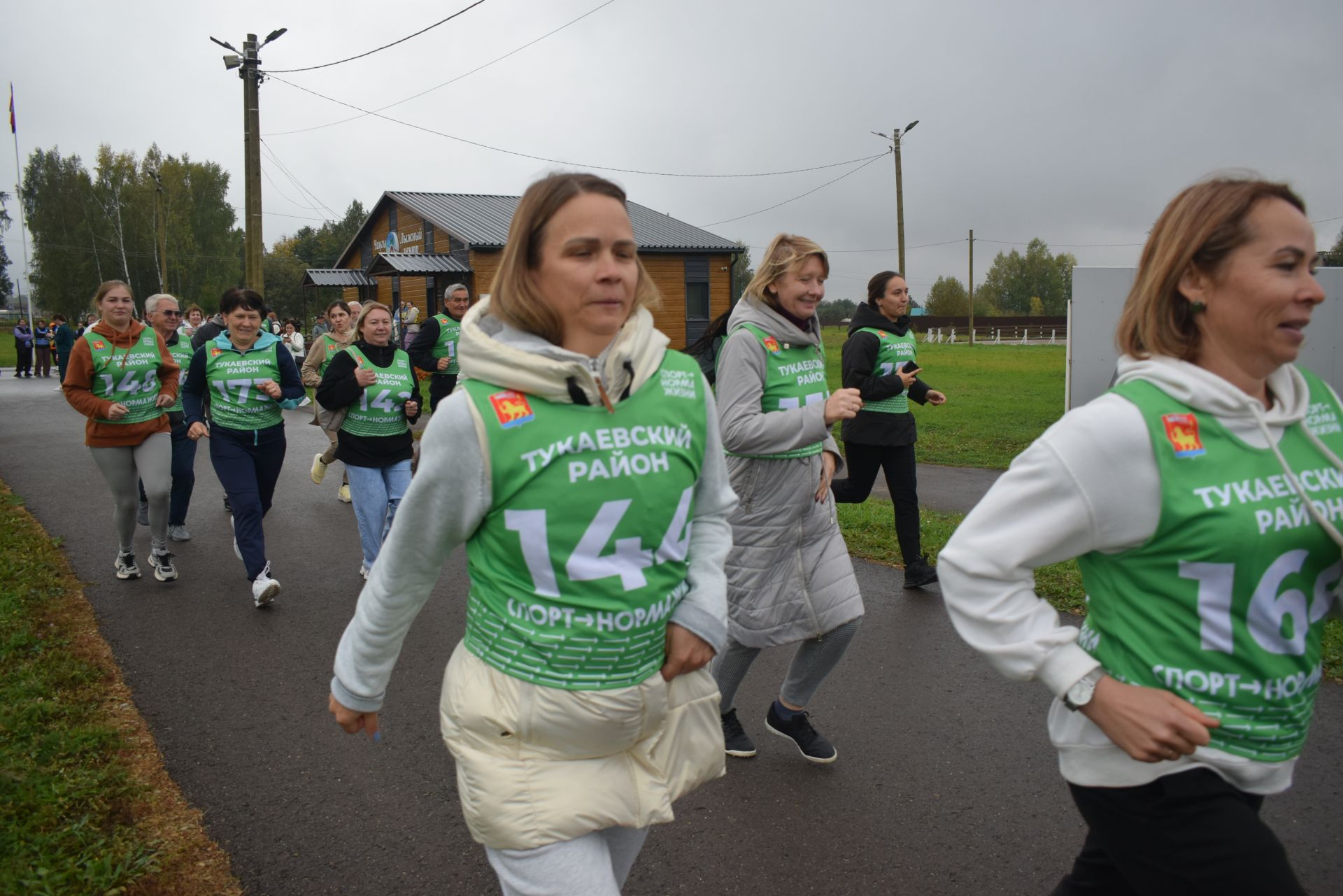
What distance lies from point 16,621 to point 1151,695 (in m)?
6.14

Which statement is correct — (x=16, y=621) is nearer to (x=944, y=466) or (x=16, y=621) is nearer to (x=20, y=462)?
(x=20, y=462)

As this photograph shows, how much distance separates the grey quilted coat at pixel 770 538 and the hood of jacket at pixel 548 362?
161cm

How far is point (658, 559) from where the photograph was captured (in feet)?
6.55

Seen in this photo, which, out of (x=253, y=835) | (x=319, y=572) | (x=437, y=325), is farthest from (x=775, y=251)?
(x=437, y=325)

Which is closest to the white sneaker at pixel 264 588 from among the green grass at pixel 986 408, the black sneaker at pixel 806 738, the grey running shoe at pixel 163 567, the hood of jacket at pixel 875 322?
the grey running shoe at pixel 163 567

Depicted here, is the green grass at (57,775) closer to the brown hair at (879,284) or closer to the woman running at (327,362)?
the woman running at (327,362)

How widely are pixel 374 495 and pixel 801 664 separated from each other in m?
3.53

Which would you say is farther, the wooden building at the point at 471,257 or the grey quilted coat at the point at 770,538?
the wooden building at the point at 471,257

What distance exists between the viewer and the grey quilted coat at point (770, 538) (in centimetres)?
367

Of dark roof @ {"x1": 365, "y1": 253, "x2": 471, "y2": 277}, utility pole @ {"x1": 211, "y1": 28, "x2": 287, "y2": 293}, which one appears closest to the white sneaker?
utility pole @ {"x1": 211, "y1": 28, "x2": 287, "y2": 293}

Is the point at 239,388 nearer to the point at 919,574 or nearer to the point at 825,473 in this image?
the point at 825,473

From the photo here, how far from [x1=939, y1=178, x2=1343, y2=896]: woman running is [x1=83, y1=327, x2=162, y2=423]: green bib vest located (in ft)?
21.4

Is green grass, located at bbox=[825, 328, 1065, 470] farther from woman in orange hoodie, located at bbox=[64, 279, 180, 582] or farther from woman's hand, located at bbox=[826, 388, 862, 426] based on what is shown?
woman in orange hoodie, located at bbox=[64, 279, 180, 582]

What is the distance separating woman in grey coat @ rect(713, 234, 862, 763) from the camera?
368cm
